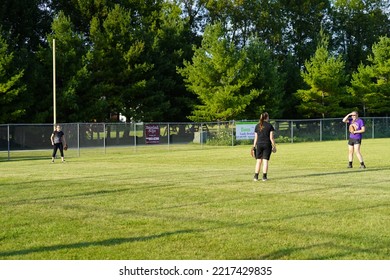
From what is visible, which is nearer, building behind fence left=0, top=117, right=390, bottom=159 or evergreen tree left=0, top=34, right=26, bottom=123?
building behind fence left=0, top=117, right=390, bottom=159

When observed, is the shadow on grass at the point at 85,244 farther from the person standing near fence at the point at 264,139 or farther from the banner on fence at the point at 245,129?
the banner on fence at the point at 245,129

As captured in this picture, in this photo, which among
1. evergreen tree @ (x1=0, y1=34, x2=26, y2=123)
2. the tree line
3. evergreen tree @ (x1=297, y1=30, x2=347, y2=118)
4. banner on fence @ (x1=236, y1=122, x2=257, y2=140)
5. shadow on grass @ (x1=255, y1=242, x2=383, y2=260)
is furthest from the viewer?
evergreen tree @ (x1=297, y1=30, x2=347, y2=118)

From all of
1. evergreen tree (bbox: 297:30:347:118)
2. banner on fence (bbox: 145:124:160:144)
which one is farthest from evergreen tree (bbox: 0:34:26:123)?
evergreen tree (bbox: 297:30:347:118)

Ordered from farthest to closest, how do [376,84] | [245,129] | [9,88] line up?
[376,84] → [245,129] → [9,88]

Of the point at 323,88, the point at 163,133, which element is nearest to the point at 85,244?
the point at 163,133

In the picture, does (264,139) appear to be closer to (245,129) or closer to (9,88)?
(245,129)

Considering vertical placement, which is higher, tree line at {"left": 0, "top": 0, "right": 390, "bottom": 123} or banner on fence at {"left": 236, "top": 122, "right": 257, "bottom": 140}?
tree line at {"left": 0, "top": 0, "right": 390, "bottom": 123}

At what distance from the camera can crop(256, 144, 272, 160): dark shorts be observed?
13.5m

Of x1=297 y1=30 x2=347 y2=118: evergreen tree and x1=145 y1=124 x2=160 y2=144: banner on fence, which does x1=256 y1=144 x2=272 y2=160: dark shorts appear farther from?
x1=297 y1=30 x2=347 y2=118: evergreen tree

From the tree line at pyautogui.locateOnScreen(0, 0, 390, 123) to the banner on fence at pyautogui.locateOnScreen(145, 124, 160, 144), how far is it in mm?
8820

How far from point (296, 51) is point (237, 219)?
2437 inches

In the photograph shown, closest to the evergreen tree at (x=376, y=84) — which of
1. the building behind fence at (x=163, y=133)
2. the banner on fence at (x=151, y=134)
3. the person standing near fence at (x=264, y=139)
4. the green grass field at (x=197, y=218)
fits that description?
the building behind fence at (x=163, y=133)

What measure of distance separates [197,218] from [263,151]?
5.56 meters

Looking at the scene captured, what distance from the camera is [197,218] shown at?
332 inches
